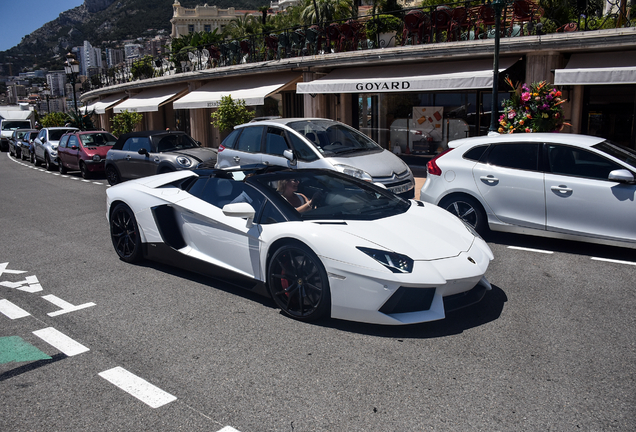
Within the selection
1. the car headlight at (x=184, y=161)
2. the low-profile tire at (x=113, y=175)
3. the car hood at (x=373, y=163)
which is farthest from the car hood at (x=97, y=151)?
the car hood at (x=373, y=163)

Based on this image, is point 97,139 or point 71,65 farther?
point 71,65

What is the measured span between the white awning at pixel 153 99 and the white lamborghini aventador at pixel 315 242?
68.4ft

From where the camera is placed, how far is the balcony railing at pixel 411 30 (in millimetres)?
13695

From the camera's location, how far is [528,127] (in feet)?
36.3

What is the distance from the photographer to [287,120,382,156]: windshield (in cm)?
996

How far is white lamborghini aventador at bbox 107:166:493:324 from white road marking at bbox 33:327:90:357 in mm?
1462

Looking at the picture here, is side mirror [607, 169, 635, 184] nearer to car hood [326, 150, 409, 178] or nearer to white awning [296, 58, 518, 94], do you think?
car hood [326, 150, 409, 178]

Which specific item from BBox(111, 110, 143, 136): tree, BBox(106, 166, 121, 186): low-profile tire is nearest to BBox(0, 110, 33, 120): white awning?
BBox(111, 110, 143, 136): tree

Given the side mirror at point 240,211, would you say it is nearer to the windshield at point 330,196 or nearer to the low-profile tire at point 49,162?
the windshield at point 330,196

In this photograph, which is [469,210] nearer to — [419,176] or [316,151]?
[316,151]

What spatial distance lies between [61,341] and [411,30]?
13.9 meters

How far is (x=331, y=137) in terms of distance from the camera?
33.6ft

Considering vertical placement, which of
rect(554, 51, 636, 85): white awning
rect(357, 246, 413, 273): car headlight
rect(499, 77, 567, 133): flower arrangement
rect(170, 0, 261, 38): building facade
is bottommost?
rect(357, 246, 413, 273): car headlight

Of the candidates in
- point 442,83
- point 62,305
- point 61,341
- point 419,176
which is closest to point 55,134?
point 419,176
